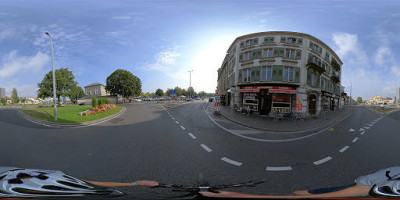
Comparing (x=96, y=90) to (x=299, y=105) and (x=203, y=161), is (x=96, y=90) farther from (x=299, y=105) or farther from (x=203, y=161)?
(x=203, y=161)

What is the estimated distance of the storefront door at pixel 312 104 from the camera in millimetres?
16175

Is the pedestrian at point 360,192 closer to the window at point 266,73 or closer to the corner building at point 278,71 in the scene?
the corner building at point 278,71

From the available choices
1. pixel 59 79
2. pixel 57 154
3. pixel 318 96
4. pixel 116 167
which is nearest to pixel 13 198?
pixel 116 167

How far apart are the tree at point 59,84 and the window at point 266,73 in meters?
35.5

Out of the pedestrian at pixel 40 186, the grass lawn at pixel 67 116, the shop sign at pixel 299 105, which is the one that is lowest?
the grass lawn at pixel 67 116

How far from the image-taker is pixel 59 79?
26.9m

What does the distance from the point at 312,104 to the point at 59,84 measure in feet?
139

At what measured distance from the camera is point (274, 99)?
14211 millimetres

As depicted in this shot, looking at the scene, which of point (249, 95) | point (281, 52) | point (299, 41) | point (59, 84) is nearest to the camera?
point (281, 52)

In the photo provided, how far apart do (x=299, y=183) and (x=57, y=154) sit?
19.9ft

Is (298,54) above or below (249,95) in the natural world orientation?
above

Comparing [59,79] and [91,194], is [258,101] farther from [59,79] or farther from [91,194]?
[59,79]

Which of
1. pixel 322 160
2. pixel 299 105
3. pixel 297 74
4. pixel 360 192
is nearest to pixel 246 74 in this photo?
pixel 297 74

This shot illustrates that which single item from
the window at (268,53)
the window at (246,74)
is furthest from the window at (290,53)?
the window at (246,74)
